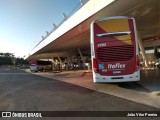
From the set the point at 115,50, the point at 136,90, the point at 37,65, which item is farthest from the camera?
the point at 37,65

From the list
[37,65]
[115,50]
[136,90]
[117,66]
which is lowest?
[136,90]

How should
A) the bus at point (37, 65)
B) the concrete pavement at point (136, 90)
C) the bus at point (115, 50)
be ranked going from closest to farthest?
the concrete pavement at point (136, 90) < the bus at point (115, 50) < the bus at point (37, 65)

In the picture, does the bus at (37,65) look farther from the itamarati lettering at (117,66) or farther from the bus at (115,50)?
the itamarati lettering at (117,66)

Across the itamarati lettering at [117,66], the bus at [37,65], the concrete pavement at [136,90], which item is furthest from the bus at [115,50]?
the bus at [37,65]

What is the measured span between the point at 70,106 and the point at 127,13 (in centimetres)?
1227

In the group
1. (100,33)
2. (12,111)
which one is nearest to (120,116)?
(12,111)

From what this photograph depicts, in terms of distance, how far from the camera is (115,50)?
38.2 ft

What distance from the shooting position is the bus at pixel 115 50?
37.4 ft

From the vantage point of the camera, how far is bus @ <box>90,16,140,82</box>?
37.4ft

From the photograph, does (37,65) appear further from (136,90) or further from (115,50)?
(136,90)

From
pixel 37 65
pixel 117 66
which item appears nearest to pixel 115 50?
pixel 117 66

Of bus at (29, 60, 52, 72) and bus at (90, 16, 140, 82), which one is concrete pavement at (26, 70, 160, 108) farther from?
bus at (29, 60, 52, 72)

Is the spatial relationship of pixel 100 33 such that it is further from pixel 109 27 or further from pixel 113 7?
pixel 113 7

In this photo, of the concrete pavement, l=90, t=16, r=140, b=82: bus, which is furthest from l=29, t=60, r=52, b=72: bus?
l=90, t=16, r=140, b=82: bus
